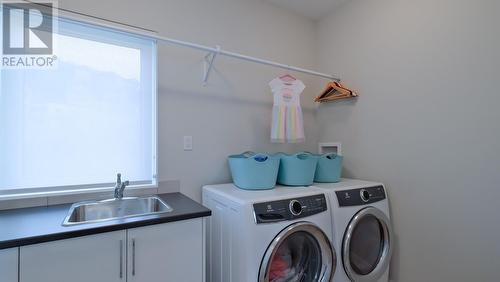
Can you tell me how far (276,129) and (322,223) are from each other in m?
0.84

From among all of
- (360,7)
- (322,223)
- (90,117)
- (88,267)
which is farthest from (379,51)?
(88,267)

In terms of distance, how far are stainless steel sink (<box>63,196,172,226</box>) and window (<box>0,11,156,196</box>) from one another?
0.16m

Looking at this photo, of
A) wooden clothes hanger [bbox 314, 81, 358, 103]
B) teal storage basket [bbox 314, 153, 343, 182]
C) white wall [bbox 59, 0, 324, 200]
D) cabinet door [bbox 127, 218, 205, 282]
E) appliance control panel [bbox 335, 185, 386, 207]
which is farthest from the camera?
wooden clothes hanger [bbox 314, 81, 358, 103]

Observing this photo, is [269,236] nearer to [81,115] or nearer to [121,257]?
[121,257]

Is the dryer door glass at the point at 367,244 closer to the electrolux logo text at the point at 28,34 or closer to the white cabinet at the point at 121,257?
the white cabinet at the point at 121,257

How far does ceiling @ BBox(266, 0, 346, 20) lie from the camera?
89.9 inches

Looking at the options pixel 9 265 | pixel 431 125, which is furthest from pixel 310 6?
pixel 9 265

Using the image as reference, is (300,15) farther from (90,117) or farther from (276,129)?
(90,117)

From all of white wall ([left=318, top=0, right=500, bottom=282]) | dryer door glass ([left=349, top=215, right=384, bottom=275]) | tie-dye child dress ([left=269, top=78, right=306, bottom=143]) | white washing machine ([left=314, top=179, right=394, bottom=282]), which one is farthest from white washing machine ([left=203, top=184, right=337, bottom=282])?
white wall ([left=318, top=0, right=500, bottom=282])

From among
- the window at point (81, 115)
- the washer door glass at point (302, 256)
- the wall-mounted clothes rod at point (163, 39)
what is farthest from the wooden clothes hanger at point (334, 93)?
the window at point (81, 115)

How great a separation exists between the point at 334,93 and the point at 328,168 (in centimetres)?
85

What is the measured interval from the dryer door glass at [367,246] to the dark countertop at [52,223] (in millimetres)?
1055

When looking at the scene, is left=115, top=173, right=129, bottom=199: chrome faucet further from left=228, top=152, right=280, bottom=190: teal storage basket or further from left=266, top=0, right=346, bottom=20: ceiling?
left=266, top=0, right=346, bottom=20: ceiling

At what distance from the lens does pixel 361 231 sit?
1.78m
